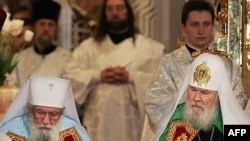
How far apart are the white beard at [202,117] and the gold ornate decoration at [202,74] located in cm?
14

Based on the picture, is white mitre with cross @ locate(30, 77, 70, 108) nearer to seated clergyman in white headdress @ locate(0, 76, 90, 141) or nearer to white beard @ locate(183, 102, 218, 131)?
seated clergyman in white headdress @ locate(0, 76, 90, 141)

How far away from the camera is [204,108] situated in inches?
299

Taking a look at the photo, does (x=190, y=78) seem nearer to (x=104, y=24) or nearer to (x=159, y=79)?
(x=159, y=79)

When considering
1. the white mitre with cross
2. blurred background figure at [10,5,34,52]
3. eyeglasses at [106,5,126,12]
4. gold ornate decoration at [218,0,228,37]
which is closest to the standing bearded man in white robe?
eyeglasses at [106,5,126,12]

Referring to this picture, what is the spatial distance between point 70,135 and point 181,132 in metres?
0.63

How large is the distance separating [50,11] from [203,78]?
426 cm

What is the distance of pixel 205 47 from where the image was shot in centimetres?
873

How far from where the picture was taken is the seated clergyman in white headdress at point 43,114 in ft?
25.2

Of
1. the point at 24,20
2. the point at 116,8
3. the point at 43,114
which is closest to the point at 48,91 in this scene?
the point at 43,114

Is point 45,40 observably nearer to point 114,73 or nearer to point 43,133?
point 114,73

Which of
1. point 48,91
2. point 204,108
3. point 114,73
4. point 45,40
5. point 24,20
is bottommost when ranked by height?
point 114,73

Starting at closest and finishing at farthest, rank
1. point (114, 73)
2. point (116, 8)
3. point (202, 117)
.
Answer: point (202, 117) < point (114, 73) < point (116, 8)

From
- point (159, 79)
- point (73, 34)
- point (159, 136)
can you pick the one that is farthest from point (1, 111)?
point (73, 34)

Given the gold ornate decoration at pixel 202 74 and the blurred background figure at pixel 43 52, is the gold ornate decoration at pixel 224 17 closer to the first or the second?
the gold ornate decoration at pixel 202 74
